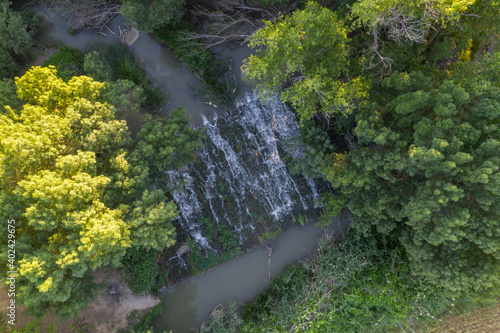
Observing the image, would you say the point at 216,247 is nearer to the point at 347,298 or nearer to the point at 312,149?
the point at 347,298

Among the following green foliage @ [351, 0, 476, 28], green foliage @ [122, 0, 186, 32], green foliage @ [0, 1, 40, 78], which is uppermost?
green foliage @ [0, 1, 40, 78]

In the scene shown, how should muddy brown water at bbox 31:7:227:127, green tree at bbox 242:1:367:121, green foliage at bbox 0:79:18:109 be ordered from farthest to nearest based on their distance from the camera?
muddy brown water at bbox 31:7:227:127, green foliage at bbox 0:79:18:109, green tree at bbox 242:1:367:121

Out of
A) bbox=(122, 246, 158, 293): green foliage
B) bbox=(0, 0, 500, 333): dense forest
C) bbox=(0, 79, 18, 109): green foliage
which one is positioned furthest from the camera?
bbox=(122, 246, 158, 293): green foliage

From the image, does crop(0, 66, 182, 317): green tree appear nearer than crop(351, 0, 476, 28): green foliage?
Yes

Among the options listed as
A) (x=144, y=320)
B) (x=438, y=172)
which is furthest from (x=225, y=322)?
(x=438, y=172)

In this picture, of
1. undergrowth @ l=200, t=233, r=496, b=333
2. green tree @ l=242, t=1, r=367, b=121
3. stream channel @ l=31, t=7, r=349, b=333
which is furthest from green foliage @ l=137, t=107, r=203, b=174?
undergrowth @ l=200, t=233, r=496, b=333

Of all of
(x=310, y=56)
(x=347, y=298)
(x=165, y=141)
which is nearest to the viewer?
(x=310, y=56)

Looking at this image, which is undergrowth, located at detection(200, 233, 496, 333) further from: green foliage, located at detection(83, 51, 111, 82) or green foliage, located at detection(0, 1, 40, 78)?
green foliage, located at detection(0, 1, 40, 78)
